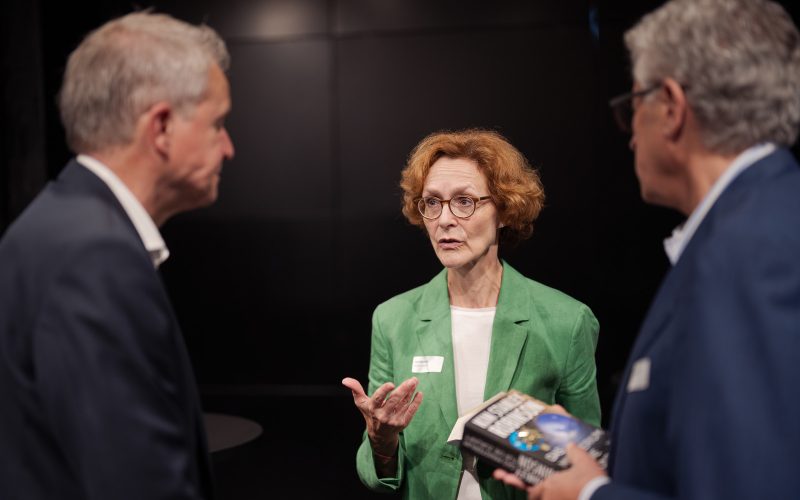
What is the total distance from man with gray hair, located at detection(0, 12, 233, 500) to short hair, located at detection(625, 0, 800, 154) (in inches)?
32.4

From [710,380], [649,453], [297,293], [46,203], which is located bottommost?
[297,293]

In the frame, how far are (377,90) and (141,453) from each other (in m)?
5.18

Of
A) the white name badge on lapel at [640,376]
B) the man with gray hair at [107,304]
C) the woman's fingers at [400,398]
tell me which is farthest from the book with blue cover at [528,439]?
the man with gray hair at [107,304]

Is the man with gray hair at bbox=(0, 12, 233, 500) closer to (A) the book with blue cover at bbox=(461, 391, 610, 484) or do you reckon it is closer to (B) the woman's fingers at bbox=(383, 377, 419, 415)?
(A) the book with blue cover at bbox=(461, 391, 610, 484)

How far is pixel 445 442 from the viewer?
8.11ft

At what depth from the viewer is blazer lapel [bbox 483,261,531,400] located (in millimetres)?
2506

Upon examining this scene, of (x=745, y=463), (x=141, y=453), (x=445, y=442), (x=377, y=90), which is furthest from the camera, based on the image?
(x=377, y=90)

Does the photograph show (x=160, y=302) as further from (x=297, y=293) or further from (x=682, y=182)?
(x=297, y=293)

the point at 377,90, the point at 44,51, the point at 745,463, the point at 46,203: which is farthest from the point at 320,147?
the point at 745,463

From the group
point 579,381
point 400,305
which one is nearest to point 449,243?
point 400,305

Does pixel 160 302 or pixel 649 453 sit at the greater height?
pixel 160 302

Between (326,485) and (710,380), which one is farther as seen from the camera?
(326,485)

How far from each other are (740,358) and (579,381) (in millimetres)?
1415

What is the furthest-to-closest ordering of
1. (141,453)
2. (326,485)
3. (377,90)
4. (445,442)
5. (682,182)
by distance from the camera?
(377,90) < (326,485) < (445,442) < (682,182) < (141,453)
